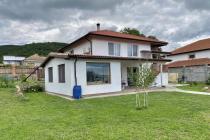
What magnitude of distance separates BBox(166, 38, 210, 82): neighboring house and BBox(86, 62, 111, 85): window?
1141 cm

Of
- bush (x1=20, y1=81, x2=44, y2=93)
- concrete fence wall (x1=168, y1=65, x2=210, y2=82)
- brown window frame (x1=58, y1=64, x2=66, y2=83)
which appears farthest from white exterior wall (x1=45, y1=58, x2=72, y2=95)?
concrete fence wall (x1=168, y1=65, x2=210, y2=82)

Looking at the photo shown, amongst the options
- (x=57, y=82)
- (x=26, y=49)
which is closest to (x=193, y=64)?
(x=57, y=82)

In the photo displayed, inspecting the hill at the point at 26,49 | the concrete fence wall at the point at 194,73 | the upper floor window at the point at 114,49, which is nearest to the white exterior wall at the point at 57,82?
the upper floor window at the point at 114,49

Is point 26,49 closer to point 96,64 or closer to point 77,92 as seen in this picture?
point 96,64

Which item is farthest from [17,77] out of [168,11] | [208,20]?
[208,20]

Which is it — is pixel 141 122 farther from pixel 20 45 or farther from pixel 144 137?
pixel 20 45

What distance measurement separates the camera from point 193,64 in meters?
31.7

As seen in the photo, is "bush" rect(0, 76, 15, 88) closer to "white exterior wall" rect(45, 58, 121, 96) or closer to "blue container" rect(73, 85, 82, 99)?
"white exterior wall" rect(45, 58, 121, 96)

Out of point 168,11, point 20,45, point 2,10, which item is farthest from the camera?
point 20,45

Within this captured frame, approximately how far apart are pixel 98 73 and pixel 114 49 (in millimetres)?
5315

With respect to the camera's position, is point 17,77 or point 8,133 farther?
point 17,77

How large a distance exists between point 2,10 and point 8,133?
1508cm

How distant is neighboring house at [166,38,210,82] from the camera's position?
28.3 metres

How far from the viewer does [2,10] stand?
60.7 feet
